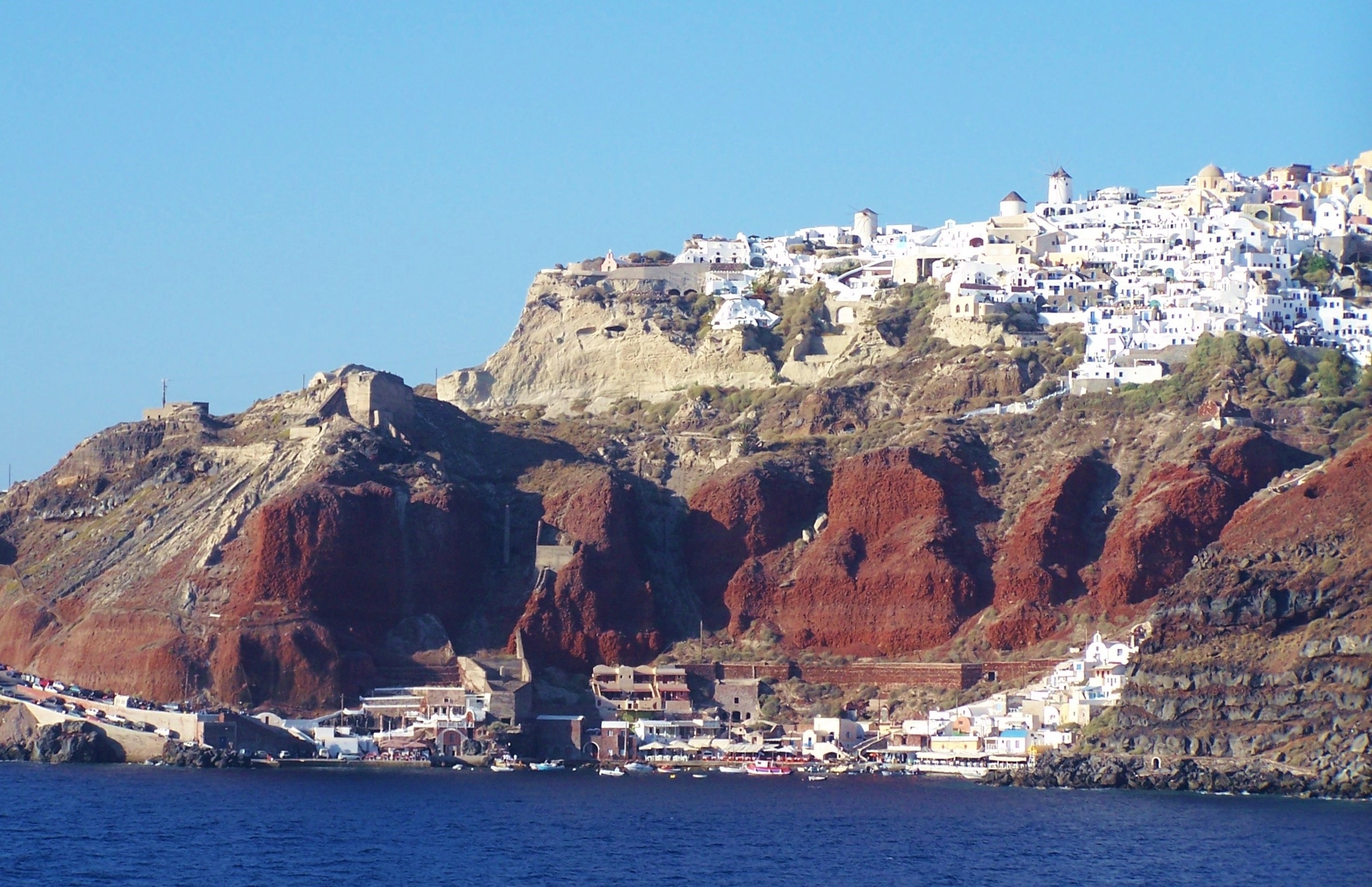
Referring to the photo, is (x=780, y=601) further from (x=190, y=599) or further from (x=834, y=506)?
(x=190, y=599)

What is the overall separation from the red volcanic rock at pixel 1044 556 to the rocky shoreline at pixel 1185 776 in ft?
33.6

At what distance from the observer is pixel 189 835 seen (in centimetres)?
8725

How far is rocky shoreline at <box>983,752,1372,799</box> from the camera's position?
9519cm

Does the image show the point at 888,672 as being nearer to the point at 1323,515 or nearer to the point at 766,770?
the point at 766,770

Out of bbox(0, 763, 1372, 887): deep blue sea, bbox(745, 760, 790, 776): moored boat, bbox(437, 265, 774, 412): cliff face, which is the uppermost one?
bbox(437, 265, 774, 412): cliff face

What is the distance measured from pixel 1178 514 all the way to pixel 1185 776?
17.0 meters

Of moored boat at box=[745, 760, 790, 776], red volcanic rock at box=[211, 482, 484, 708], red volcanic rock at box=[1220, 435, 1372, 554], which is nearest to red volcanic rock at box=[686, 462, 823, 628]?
red volcanic rock at box=[211, 482, 484, 708]

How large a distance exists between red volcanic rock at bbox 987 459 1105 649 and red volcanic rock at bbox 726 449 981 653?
2.04m

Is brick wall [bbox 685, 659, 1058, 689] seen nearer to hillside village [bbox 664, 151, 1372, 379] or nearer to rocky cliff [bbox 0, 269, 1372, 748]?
rocky cliff [bbox 0, 269, 1372, 748]

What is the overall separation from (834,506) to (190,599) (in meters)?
29.0

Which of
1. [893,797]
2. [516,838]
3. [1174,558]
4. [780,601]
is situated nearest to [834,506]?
[780,601]

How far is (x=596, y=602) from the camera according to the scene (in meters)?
118

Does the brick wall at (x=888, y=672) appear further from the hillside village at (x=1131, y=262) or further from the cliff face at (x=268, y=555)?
the hillside village at (x=1131, y=262)

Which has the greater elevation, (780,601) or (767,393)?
(767,393)
